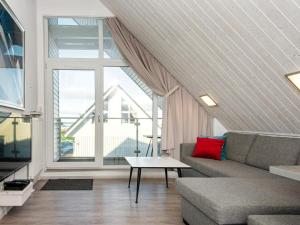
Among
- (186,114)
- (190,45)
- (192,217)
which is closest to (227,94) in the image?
(190,45)

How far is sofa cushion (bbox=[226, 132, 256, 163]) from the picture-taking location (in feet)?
14.7

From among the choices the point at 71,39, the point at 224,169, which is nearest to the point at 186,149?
the point at 224,169

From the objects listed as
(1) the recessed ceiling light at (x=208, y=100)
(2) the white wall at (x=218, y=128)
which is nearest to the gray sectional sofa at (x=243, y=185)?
(1) the recessed ceiling light at (x=208, y=100)

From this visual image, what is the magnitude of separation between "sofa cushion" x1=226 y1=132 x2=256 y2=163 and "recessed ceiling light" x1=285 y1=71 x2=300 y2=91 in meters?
1.64

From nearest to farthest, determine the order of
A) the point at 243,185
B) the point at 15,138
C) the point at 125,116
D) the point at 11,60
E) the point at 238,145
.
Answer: the point at 243,185 → the point at 15,138 → the point at 11,60 → the point at 238,145 → the point at 125,116

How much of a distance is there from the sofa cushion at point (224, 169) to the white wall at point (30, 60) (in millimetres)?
2078

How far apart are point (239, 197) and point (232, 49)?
1.49 metres

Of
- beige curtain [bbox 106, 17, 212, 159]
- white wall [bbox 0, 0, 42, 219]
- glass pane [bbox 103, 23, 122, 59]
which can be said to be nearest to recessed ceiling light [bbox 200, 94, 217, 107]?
beige curtain [bbox 106, 17, 212, 159]

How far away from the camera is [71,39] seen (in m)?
5.57

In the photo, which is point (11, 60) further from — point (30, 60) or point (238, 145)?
point (238, 145)

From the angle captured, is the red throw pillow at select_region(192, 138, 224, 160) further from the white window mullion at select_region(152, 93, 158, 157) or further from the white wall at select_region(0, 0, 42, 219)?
the white wall at select_region(0, 0, 42, 219)

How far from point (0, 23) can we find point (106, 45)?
9.14ft

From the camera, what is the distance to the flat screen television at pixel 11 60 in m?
3.04

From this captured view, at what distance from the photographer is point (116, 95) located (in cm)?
564
